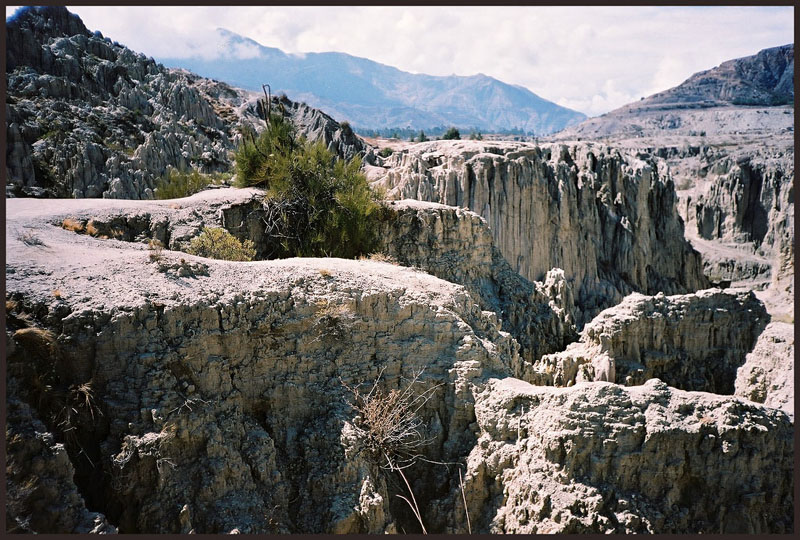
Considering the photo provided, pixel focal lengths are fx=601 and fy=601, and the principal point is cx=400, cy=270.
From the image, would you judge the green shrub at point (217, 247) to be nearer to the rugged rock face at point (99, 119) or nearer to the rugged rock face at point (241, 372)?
the rugged rock face at point (241, 372)

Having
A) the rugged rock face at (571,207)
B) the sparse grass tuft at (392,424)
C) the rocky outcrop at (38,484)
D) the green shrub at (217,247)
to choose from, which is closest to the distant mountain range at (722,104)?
the rugged rock face at (571,207)

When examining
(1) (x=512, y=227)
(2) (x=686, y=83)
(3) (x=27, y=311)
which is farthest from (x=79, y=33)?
(2) (x=686, y=83)

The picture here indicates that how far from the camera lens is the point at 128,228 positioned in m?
14.6

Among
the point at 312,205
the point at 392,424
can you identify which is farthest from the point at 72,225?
the point at 392,424

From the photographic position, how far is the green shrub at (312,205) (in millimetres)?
16906

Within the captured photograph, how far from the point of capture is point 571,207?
40.0 meters

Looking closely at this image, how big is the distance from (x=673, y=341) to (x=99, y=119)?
1738 inches

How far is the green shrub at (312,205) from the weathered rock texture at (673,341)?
6.46m

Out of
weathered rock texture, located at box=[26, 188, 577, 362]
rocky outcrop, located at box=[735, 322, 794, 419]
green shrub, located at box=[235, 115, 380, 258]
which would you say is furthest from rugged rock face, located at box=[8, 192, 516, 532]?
rocky outcrop, located at box=[735, 322, 794, 419]

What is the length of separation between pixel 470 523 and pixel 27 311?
748 cm

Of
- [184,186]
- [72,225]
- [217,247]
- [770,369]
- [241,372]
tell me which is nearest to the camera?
[241,372]

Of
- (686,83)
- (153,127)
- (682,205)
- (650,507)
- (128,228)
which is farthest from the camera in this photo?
(686,83)

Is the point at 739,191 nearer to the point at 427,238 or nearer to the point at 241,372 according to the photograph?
the point at 427,238

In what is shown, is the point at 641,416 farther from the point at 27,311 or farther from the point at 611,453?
the point at 27,311
